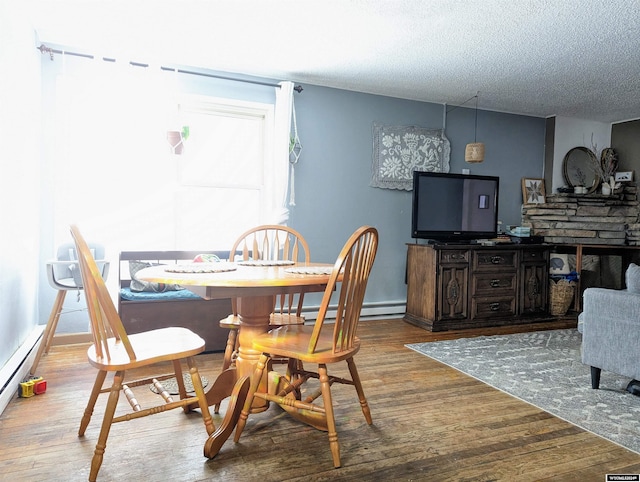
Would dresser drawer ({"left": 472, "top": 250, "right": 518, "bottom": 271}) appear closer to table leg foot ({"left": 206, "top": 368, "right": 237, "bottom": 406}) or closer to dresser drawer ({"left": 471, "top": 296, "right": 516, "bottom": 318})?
dresser drawer ({"left": 471, "top": 296, "right": 516, "bottom": 318})

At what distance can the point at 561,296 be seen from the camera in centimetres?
470

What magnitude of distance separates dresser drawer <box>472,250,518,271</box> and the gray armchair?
5.56 feet

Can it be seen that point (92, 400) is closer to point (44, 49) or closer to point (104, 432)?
point (104, 432)

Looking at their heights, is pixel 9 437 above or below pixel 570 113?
below

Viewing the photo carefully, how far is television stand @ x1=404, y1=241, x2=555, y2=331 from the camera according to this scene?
4180mm

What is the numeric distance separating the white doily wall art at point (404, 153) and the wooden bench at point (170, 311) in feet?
7.18

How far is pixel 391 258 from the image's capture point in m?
4.72

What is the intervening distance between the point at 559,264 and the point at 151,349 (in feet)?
14.8

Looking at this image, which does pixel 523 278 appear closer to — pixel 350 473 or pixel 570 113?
pixel 570 113

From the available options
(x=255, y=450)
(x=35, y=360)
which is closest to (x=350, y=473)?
(x=255, y=450)

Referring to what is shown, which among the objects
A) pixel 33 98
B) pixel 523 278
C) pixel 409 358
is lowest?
pixel 409 358

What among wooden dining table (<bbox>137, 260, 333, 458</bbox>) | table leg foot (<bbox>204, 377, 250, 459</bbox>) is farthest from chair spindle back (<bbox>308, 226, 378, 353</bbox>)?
table leg foot (<bbox>204, 377, 250, 459</bbox>)

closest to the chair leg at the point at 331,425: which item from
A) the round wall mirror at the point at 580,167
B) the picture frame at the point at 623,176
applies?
the round wall mirror at the point at 580,167

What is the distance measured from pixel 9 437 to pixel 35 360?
882 mm
